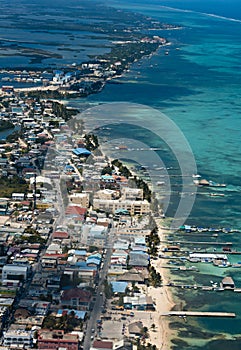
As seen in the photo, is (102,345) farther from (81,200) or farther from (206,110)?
(206,110)

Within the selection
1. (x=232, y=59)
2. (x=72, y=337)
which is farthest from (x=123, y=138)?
(x=232, y=59)

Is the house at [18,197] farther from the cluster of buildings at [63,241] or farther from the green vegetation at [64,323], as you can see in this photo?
the green vegetation at [64,323]

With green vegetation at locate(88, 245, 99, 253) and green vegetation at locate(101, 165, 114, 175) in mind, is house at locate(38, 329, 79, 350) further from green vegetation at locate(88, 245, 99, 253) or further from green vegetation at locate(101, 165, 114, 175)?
green vegetation at locate(101, 165, 114, 175)

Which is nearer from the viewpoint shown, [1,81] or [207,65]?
[1,81]

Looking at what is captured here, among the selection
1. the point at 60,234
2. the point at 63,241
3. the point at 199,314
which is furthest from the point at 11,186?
the point at 199,314

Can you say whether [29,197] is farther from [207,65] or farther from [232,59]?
[232,59]
